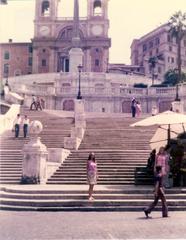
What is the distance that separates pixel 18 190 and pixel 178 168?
543cm

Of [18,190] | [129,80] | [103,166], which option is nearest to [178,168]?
[103,166]

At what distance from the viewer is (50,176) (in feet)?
65.8

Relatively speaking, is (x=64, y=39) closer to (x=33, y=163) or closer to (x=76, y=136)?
(x=76, y=136)

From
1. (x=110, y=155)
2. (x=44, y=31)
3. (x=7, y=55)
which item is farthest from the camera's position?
(x=7, y=55)

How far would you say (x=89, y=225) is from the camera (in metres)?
12.1

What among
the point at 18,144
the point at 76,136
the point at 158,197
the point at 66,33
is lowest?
the point at 158,197

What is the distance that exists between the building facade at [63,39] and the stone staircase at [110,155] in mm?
66790

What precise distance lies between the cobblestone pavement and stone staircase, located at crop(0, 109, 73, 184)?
19.9ft

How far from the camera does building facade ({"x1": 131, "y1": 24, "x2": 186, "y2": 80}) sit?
359ft

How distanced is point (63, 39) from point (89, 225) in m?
89.7

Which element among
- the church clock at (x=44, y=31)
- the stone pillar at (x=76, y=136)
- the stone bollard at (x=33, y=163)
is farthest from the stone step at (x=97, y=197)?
the church clock at (x=44, y=31)

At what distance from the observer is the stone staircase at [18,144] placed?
67.5 ft

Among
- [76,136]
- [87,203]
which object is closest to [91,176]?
[87,203]

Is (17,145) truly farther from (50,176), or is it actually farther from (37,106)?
(37,106)
